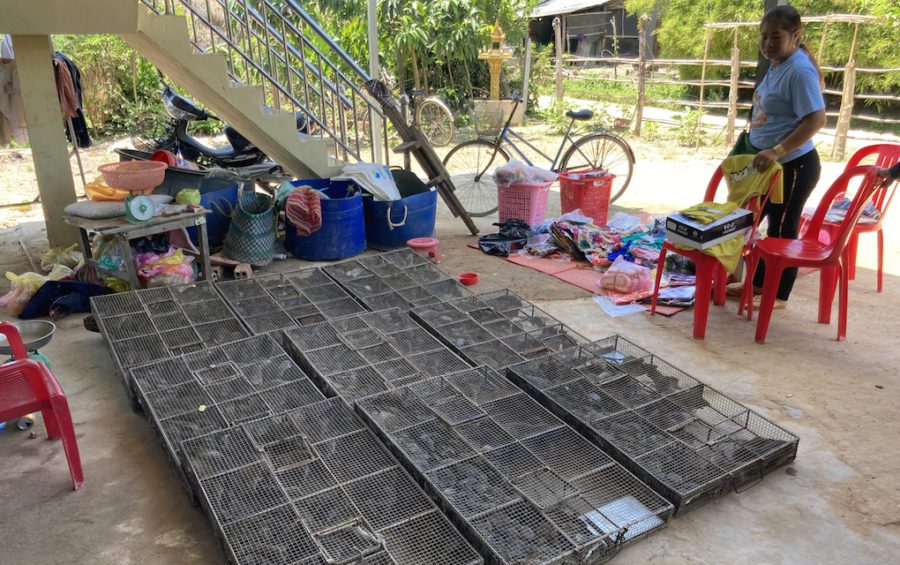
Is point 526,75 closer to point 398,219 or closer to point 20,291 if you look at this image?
point 398,219

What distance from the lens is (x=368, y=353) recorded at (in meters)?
3.40

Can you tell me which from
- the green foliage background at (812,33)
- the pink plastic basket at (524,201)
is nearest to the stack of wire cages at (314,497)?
the pink plastic basket at (524,201)

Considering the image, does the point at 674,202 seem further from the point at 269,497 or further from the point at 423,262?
the point at 269,497

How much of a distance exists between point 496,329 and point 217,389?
152 cm

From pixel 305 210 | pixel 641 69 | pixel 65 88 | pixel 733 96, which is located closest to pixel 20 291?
pixel 305 210

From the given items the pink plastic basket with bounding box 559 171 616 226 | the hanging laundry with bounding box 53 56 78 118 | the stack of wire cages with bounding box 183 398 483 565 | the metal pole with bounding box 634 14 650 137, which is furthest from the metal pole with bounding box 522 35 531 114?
the stack of wire cages with bounding box 183 398 483 565

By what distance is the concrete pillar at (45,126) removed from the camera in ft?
14.7

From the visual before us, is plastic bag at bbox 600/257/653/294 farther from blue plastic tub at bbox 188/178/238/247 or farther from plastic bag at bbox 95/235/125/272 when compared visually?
plastic bag at bbox 95/235/125/272

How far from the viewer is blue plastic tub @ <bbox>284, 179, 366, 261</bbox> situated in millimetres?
5031

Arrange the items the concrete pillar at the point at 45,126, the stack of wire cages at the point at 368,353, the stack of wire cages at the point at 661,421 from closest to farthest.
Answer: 1. the stack of wire cages at the point at 661,421
2. the stack of wire cages at the point at 368,353
3. the concrete pillar at the point at 45,126

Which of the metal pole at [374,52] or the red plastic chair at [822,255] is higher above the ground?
the metal pole at [374,52]

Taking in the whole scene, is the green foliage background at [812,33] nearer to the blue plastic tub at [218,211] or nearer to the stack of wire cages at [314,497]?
the blue plastic tub at [218,211]

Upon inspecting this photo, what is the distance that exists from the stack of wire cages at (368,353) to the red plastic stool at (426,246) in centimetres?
138

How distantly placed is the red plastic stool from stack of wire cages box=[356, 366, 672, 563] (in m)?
2.18
